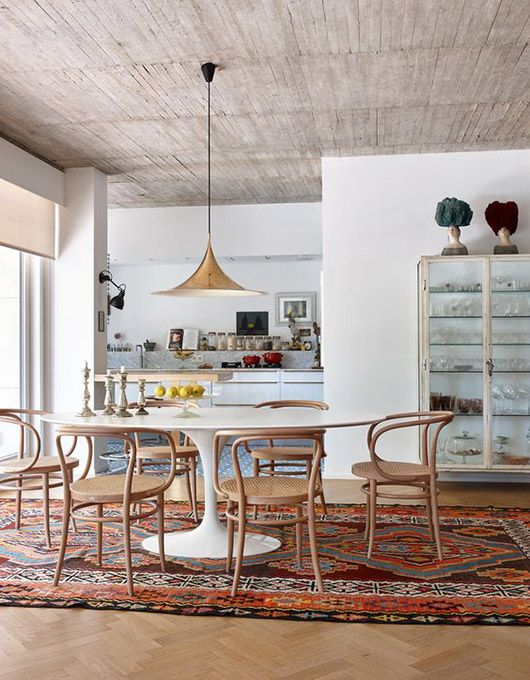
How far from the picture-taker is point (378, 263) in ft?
20.8

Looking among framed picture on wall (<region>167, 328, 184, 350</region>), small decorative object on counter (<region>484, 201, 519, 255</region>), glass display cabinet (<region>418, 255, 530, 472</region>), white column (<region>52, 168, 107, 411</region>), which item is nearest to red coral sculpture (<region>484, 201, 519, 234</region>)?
small decorative object on counter (<region>484, 201, 519, 255</region>)

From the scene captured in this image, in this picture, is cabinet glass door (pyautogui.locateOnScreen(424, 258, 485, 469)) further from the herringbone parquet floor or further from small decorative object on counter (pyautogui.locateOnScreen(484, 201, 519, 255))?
the herringbone parquet floor

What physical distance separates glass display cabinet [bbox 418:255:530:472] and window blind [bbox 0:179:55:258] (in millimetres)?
3250

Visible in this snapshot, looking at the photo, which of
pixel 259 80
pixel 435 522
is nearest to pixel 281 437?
pixel 435 522

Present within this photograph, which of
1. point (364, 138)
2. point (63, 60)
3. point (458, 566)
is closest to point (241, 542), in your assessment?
point (458, 566)

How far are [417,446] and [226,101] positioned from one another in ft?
10.5

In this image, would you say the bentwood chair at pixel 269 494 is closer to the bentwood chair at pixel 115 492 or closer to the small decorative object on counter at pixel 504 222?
the bentwood chair at pixel 115 492

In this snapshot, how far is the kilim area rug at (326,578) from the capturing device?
10.3 ft

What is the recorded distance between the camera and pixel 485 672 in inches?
99.9

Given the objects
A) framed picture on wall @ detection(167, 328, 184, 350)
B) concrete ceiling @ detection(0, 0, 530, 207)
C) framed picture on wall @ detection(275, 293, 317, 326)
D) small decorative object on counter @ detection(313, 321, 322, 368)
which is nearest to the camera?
concrete ceiling @ detection(0, 0, 530, 207)

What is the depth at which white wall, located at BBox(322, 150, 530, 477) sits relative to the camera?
6281 millimetres

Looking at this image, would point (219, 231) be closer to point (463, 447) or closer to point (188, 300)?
point (188, 300)

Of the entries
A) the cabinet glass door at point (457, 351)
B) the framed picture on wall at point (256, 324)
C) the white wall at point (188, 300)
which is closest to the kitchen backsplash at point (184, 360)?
the white wall at point (188, 300)

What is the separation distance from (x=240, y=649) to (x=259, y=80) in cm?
331
